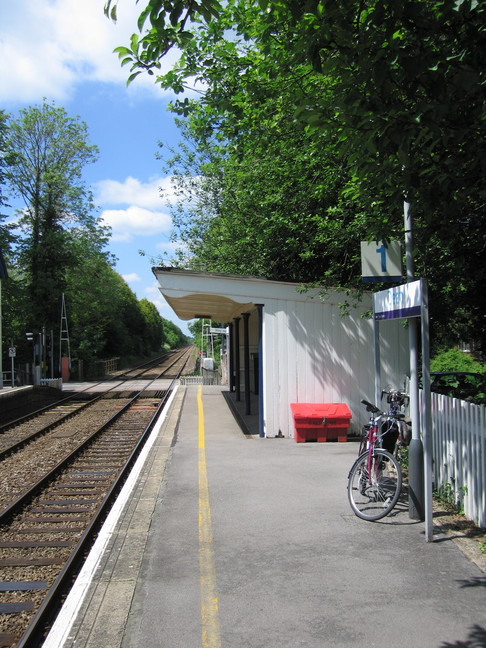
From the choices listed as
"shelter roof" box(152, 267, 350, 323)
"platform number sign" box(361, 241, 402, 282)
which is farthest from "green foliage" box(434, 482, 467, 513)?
"shelter roof" box(152, 267, 350, 323)

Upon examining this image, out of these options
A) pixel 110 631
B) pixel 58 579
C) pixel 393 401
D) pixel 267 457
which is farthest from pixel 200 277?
pixel 110 631

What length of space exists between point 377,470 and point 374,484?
6.0 inches

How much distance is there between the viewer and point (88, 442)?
39.7 ft

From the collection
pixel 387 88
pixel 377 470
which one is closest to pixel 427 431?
pixel 377 470

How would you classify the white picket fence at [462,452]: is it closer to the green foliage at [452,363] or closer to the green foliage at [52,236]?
the green foliage at [452,363]

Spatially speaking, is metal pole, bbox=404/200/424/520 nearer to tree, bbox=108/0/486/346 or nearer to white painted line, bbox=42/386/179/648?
tree, bbox=108/0/486/346

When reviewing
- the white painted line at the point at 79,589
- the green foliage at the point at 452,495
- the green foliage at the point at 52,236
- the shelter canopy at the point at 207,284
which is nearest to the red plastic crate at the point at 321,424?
the shelter canopy at the point at 207,284

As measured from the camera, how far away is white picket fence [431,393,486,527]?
5309 mm

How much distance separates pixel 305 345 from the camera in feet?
35.2

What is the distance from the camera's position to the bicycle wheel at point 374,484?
562 centimetres

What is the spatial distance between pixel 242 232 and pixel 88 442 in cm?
800

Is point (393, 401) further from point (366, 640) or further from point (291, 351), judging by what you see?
point (291, 351)

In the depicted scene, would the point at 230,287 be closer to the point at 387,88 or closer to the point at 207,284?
the point at 207,284

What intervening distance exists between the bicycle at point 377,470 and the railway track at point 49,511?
288 cm
